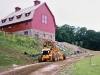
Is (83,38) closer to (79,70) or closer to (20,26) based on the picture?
(20,26)

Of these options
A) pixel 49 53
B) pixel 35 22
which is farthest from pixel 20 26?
pixel 49 53

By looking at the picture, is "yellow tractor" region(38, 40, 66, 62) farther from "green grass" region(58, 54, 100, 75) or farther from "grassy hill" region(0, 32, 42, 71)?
"green grass" region(58, 54, 100, 75)

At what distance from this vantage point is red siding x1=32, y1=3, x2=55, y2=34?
5184cm

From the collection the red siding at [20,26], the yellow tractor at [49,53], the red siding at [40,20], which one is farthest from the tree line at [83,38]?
the yellow tractor at [49,53]

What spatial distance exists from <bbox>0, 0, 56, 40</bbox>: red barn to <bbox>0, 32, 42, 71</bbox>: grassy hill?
28.6 ft

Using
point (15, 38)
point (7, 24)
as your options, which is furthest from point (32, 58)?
Result: point (7, 24)

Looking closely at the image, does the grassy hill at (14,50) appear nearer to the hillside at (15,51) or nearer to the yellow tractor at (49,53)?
the hillside at (15,51)

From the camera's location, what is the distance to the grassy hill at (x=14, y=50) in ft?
86.8

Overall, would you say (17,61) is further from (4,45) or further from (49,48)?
(4,45)

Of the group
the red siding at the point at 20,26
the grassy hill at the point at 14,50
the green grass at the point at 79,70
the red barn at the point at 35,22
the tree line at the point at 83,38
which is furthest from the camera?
the tree line at the point at 83,38

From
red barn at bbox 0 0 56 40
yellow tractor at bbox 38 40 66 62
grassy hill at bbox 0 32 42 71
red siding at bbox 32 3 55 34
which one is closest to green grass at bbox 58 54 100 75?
yellow tractor at bbox 38 40 66 62

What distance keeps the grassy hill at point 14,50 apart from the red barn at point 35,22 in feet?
28.6

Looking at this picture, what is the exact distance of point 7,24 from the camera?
58.3 meters

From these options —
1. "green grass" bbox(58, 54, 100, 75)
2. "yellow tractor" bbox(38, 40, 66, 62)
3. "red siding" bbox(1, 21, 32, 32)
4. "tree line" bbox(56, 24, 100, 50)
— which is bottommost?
"green grass" bbox(58, 54, 100, 75)
